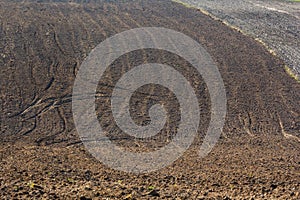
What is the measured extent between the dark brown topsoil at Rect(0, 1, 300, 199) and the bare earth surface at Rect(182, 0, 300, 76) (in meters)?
1.30

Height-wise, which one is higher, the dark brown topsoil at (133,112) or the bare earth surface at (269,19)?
the bare earth surface at (269,19)

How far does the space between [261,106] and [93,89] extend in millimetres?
6907

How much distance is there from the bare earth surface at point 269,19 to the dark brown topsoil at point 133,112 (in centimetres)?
130

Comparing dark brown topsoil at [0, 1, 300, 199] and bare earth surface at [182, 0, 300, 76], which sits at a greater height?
bare earth surface at [182, 0, 300, 76]

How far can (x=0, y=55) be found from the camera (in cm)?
2016

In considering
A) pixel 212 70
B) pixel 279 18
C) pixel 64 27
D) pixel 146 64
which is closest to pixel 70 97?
pixel 146 64

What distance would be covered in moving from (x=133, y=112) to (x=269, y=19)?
18689 mm

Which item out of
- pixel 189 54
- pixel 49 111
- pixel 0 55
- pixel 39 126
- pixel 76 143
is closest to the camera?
pixel 76 143

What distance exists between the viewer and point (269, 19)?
104 ft

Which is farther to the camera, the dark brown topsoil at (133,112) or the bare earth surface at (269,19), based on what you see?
the bare earth surface at (269,19)

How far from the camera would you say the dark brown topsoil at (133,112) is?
10.6 m

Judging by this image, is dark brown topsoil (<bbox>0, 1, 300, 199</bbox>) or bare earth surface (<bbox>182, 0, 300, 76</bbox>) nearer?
dark brown topsoil (<bbox>0, 1, 300, 199</bbox>)

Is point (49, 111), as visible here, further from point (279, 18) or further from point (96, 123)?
point (279, 18)

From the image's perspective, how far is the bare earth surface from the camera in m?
25.1
